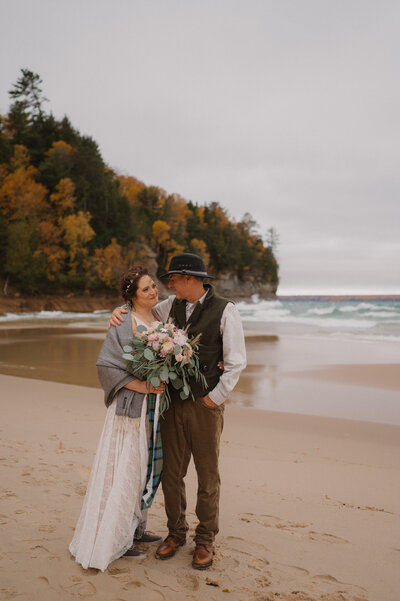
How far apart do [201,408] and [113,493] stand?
0.78 m

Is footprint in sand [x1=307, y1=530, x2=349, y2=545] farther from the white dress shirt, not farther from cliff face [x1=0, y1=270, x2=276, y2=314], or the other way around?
cliff face [x1=0, y1=270, x2=276, y2=314]

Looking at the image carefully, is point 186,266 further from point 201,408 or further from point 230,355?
point 201,408

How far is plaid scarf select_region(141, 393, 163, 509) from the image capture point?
2.98 meters

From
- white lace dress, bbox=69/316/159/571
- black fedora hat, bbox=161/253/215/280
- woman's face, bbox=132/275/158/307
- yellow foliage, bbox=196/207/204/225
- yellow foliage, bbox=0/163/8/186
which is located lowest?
white lace dress, bbox=69/316/159/571

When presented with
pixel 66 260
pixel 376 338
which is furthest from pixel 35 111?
pixel 376 338

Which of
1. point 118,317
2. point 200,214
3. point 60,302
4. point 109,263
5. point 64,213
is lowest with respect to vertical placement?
point 60,302

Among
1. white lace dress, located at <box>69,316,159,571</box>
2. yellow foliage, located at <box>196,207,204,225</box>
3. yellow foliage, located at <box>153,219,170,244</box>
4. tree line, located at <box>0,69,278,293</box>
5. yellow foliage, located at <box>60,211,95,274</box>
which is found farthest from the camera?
yellow foliage, located at <box>196,207,204,225</box>

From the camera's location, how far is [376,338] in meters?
21.9

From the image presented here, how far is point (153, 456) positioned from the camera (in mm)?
2982

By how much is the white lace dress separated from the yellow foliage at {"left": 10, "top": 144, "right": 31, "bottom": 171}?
50.1 m

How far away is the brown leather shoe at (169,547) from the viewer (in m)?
3.04

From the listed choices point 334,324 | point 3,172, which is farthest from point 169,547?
point 3,172

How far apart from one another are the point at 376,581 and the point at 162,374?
1.91 m

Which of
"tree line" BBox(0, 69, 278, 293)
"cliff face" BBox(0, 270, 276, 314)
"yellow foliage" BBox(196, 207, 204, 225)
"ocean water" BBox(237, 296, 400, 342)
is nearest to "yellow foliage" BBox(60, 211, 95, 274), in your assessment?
"tree line" BBox(0, 69, 278, 293)
